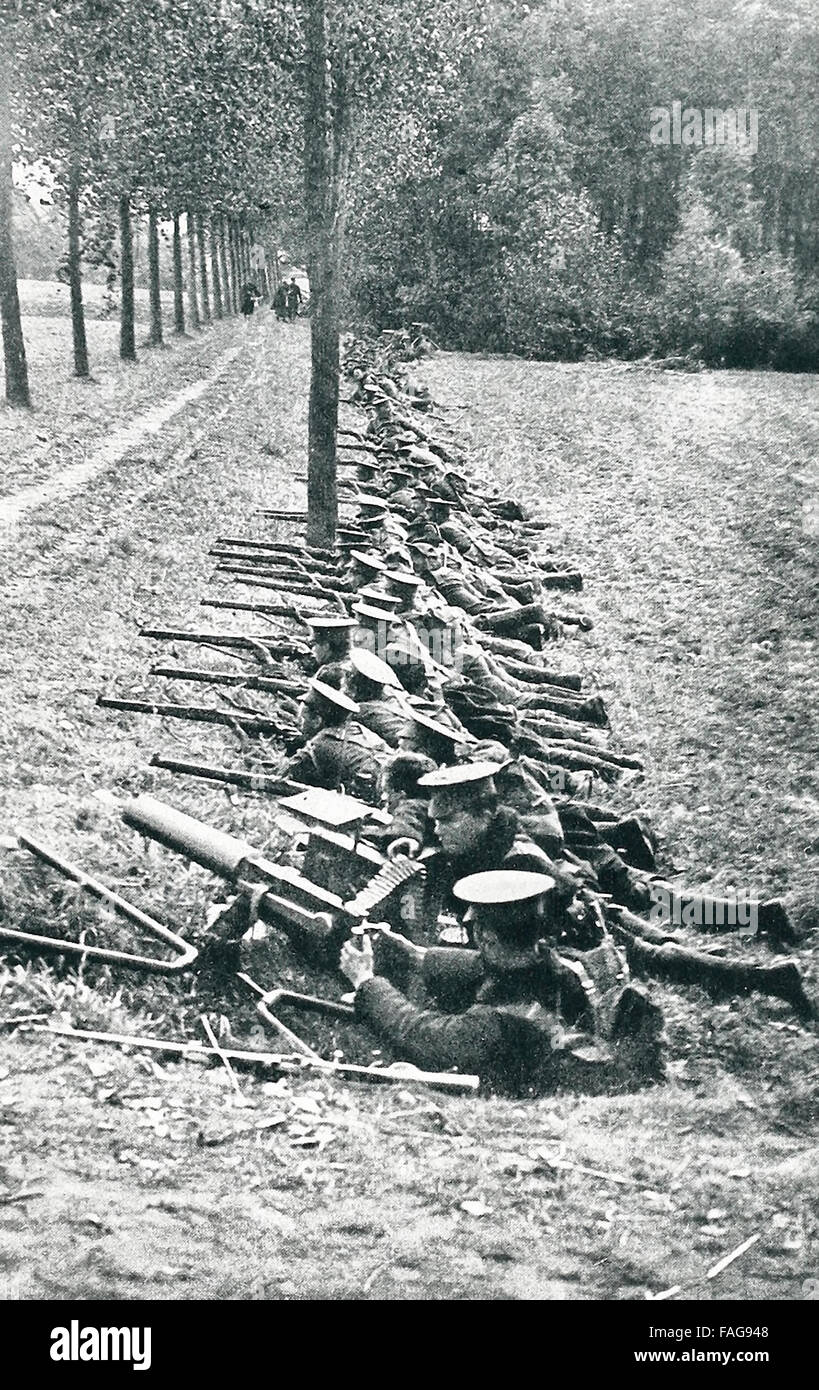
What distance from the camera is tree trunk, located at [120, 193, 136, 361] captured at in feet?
99.8

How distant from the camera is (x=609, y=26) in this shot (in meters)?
28.5

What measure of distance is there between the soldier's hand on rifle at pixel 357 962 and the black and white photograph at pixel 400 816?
21mm

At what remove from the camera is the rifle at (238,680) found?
30.0 ft

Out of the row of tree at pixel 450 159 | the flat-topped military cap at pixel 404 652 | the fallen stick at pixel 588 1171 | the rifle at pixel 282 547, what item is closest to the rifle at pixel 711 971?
the fallen stick at pixel 588 1171

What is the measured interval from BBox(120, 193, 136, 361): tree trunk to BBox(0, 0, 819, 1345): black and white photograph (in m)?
8.36

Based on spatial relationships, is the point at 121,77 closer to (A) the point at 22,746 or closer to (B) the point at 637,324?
(B) the point at 637,324

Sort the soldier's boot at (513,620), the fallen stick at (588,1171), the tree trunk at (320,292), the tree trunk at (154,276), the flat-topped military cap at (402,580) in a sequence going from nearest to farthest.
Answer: the fallen stick at (588,1171) < the flat-topped military cap at (402,580) < the soldier's boot at (513,620) < the tree trunk at (320,292) < the tree trunk at (154,276)

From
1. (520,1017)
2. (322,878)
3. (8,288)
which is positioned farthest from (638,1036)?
(8,288)

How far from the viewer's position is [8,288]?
21.4 metres

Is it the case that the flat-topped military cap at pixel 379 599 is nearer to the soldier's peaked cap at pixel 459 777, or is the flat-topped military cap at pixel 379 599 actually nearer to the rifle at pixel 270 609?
the rifle at pixel 270 609

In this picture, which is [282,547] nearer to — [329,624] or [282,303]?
[329,624]

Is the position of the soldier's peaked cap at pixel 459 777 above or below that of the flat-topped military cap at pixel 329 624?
below

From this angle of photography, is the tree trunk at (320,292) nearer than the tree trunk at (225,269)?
Yes

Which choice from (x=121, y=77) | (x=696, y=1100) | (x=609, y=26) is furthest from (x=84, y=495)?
(x=609, y=26)
